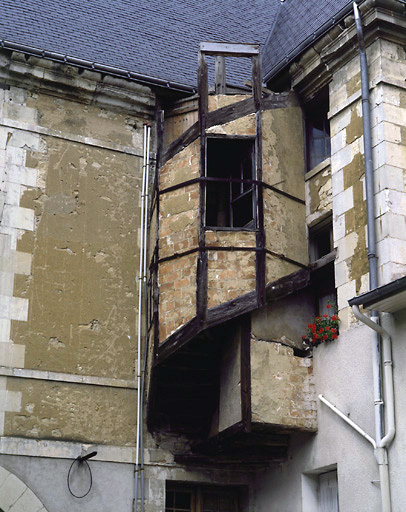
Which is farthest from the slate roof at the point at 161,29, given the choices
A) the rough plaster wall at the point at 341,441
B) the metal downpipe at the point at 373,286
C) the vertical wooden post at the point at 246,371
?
the rough plaster wall at the point at 341,441

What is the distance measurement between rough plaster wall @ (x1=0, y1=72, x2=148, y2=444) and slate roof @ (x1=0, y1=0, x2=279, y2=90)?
2.69 feet

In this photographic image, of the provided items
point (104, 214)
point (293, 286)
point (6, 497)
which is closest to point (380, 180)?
point (293, 286)

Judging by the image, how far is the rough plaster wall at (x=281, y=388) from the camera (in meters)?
10.7

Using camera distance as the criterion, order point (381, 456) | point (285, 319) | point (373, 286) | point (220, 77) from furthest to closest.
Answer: point (220, 77) < point (285, 319) < point (373, 286) < point (381, 456)

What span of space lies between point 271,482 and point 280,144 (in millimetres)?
4172

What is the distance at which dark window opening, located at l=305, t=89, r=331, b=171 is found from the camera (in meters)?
12.2

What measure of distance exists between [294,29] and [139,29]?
2.30m

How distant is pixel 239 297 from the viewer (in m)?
10.9

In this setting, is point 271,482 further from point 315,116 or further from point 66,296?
point 315,116

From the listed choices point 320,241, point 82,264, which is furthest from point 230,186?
point 82,264

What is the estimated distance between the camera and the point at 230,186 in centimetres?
1191

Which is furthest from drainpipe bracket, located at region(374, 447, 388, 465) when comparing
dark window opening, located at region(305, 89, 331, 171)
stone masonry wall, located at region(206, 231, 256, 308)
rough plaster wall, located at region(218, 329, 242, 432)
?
dark window opening, located at region(305, 89, 331, 171)

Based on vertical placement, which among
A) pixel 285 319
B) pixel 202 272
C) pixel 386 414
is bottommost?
pixel 386 414

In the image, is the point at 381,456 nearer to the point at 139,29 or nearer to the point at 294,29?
the point at 294,29
